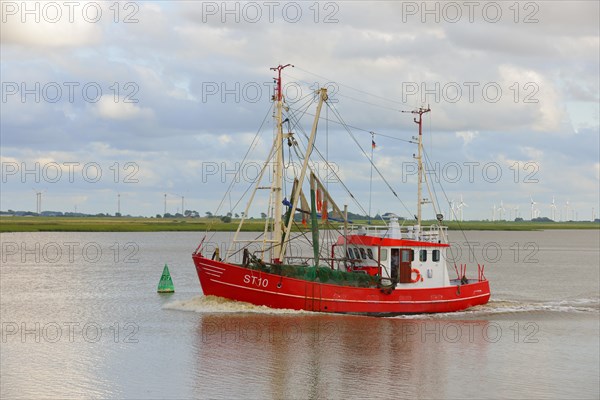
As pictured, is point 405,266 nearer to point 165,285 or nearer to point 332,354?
point 332,354

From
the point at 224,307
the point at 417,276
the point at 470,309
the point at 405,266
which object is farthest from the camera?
the point at 470,309

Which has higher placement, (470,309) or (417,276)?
(417,276)

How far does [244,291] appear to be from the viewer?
39.1 m

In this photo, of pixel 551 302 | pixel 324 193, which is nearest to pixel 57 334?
pixel 324 193

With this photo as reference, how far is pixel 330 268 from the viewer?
4041cm

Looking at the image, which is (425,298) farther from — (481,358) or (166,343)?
(166,343)

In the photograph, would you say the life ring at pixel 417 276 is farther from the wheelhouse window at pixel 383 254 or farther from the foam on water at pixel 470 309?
the foam on water at pixel 470 309

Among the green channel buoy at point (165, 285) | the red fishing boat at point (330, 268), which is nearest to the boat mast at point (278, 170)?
the red fishing boat at point (330, 268)

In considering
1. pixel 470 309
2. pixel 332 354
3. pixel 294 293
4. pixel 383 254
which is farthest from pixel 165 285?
pixel 332 354

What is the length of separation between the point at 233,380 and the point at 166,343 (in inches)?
289

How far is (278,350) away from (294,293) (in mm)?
6625

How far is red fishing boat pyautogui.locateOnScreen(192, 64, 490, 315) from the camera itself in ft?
128

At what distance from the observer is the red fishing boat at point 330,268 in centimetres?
3891

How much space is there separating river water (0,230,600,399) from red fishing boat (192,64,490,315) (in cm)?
78
